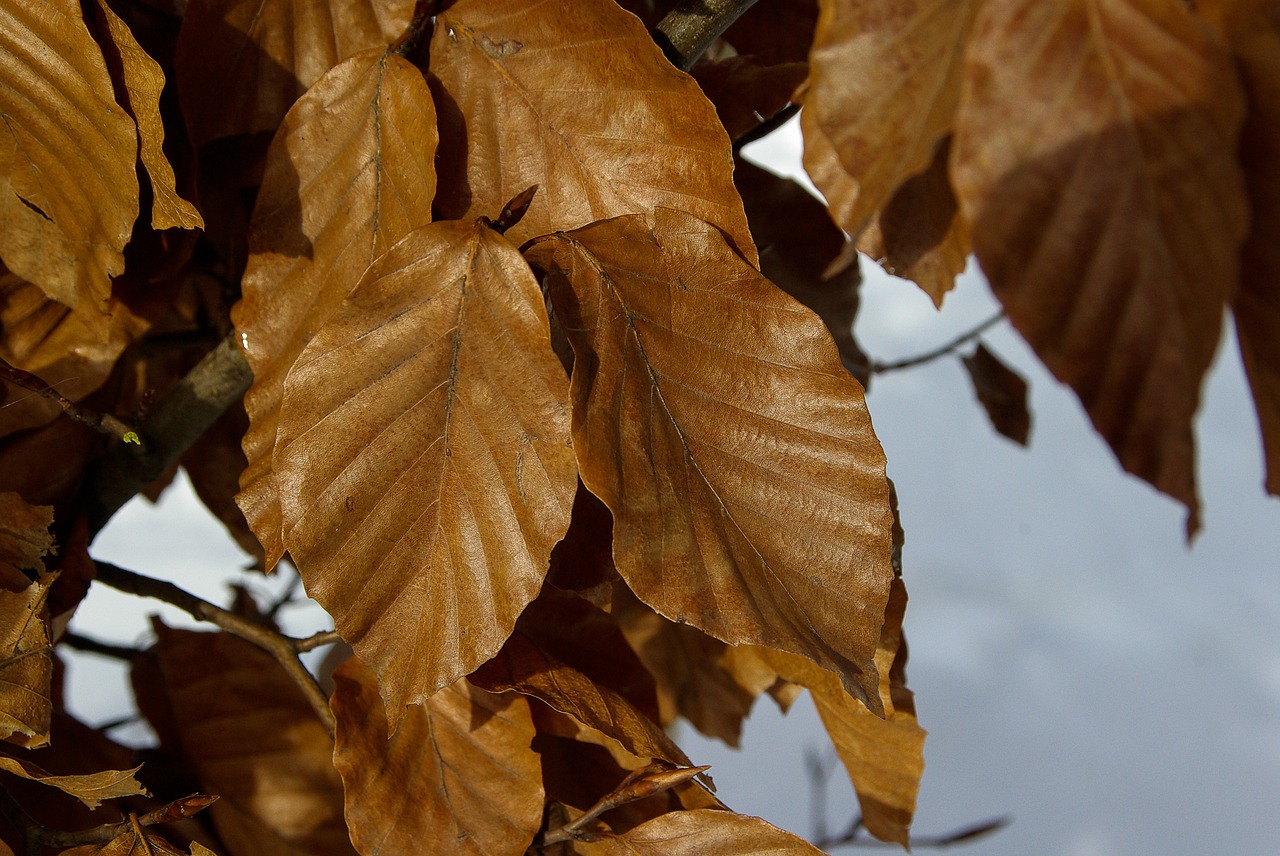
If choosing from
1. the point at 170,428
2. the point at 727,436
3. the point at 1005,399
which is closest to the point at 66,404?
the point at 170,428

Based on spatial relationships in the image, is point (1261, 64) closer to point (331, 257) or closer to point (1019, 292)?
point (1019, 292)

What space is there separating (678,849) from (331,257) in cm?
16

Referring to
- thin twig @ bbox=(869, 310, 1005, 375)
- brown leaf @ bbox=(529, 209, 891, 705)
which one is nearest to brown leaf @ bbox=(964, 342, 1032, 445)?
thin twig @ bbox=(869, 310, 1005, 375)

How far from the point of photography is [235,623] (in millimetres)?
297

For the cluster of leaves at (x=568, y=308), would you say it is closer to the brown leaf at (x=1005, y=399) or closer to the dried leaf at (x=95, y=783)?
the dried leaf at (x=95, y=783)

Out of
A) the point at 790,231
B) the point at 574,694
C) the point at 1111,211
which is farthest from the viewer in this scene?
the point at 790,231

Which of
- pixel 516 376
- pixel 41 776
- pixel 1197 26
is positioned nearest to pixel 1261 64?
pixel 1197 26

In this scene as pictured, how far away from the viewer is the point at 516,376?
0.64 feet

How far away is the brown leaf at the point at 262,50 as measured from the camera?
24cm

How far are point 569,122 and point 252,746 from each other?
24cm

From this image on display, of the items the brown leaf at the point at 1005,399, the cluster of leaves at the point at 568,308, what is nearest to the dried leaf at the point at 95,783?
the cluster of leaves at the point at 568,308

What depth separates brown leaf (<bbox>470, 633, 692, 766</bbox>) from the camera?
0.77 ft

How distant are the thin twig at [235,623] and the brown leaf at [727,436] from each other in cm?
13

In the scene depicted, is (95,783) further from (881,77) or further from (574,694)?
(881,77)
